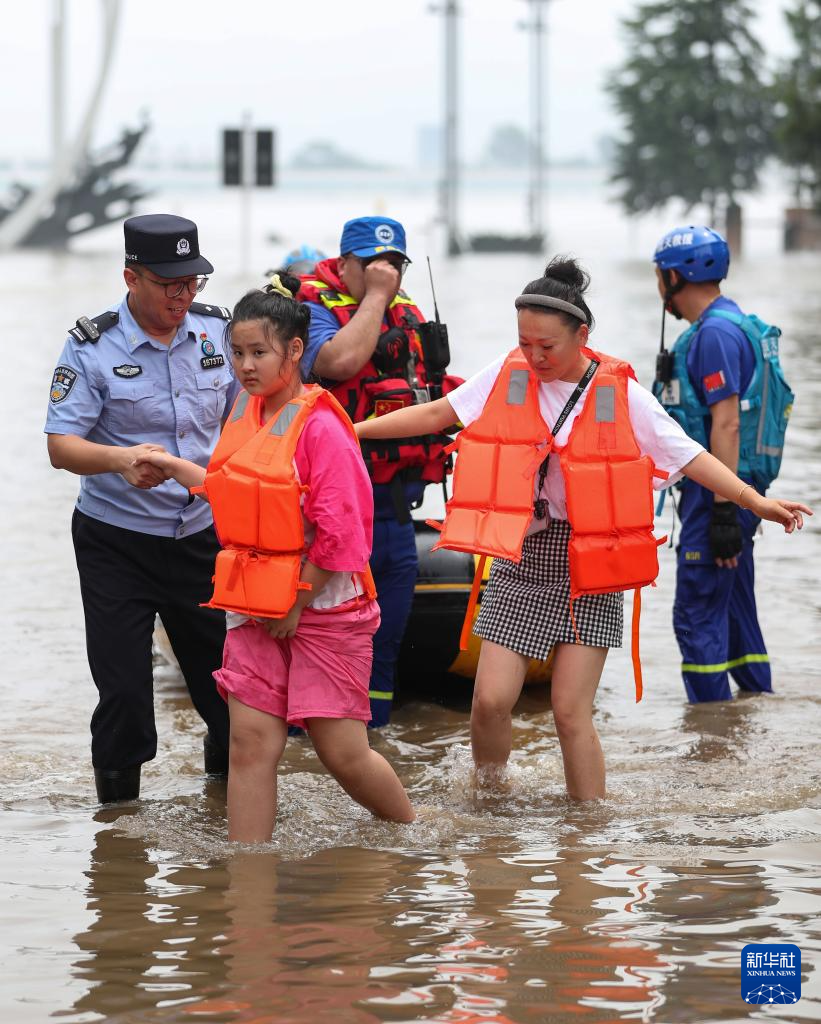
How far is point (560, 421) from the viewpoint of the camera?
550cm

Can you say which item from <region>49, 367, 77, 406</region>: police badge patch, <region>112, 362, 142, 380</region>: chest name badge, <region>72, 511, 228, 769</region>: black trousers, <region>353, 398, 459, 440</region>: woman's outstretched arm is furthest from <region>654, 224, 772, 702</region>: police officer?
<region>49, 367, 77, 406</region>: police badge patch

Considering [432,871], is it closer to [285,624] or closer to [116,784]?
[285,624]

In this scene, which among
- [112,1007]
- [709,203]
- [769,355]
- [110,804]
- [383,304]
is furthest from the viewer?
[709,203]

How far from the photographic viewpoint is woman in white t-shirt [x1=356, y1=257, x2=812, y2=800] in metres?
5.38

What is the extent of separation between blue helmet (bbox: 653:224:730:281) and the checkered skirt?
176 cm

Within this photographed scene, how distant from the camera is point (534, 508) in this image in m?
5.57

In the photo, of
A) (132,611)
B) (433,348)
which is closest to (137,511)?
(132,611)

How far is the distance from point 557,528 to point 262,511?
1.14 metres

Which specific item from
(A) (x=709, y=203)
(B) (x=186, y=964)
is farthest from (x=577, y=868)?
(A) (x=709, y=203)

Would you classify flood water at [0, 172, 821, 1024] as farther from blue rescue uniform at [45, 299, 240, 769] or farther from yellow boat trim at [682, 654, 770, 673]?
blue rescue uniform at [45, 299, 240, 769]

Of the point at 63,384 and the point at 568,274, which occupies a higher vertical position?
the point at 568,274

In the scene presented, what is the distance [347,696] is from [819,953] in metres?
1.48

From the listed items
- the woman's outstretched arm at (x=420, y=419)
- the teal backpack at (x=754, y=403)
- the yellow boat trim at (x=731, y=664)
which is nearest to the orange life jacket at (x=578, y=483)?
the woman's outstretched arm at (x=420, y=419)

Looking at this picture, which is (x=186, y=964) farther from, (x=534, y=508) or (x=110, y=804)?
(x=534, y=508)
